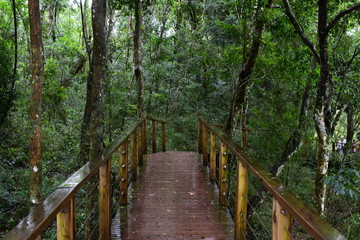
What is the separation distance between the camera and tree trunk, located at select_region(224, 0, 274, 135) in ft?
21.3

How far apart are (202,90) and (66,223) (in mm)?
11736

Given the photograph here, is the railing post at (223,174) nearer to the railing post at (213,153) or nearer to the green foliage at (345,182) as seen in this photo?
the railing post at (213,153)

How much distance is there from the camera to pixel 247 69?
282 inches

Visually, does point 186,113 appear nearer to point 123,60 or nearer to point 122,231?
point 123,60

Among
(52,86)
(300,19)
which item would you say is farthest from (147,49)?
(300,19)

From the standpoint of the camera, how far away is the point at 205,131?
6.30 m

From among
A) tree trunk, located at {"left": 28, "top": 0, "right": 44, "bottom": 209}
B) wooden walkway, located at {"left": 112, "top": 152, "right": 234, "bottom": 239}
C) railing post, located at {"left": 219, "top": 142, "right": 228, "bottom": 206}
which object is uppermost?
tree trunk, located at {"left": 28, "top": 0, "right": 44, "bottom": 209}

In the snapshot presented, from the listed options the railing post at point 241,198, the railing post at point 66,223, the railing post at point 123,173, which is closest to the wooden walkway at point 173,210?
the railing post at point 123,173

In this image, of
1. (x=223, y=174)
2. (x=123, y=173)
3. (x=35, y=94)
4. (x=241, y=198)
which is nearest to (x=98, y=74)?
(x=35, y=94)

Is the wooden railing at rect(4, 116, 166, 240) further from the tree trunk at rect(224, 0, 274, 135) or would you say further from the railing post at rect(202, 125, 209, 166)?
the tree trunk at rect(224, 0, 274, 135)

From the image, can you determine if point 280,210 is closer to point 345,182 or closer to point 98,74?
point 345,182

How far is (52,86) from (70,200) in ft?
28.3

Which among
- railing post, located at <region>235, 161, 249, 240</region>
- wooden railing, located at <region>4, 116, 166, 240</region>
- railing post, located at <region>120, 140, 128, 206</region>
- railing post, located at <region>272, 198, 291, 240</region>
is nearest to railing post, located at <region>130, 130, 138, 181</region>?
railing post, located at <region>120, 140, 128, 206</region>

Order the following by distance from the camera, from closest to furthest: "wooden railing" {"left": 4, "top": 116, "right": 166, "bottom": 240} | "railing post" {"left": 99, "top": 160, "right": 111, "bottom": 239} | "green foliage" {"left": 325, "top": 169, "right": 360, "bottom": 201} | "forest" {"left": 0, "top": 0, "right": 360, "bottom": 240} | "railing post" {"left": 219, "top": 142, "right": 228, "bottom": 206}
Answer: "wooden railing" {"left": 4, "top": 116, "right": 166, "bottom": 240} → "railing post" {"left": 99, "top": 160, "right": 111, "bottom": 239} → "green foliage" {"left": 325, "top": 169, "right": 360, "bottom": 201} → "railing post" {"left": 219, "top": 142, "right": 228, "bottom": 206} → "forest" {"left": 0, "top": 0, "right": 360, "bottom": 240}
